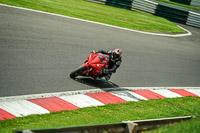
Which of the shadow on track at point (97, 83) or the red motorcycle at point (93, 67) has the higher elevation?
the red motorcycle at point (93, 67)

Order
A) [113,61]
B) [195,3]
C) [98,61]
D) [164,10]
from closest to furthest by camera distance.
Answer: [98,61]
[113,61]
[164,10]
[195,3]

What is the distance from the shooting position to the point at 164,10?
87.9ft

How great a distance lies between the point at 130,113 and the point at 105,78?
2198 mm

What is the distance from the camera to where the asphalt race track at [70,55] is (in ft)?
28.7

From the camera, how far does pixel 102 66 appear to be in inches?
372

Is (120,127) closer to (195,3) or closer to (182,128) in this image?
(182,128)

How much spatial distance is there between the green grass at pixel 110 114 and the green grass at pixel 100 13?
9274 millimetres

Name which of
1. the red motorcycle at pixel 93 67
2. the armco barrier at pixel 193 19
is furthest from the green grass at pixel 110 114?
the armco barrier at pixel 193 19

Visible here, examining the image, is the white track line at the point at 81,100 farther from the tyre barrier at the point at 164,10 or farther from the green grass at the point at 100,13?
the tyre barrier at the point at 164,10

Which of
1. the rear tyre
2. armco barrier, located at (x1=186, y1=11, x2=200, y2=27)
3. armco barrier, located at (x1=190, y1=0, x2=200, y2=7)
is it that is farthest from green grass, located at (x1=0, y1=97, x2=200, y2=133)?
armco barrier, located at (x1=190, y1=0, x2=200, y2=7)

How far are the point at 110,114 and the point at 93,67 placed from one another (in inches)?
82.5

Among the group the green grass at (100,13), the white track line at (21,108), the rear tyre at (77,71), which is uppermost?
the green grass at (100,13)

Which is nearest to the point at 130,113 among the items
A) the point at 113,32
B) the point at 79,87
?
the point at 79,87

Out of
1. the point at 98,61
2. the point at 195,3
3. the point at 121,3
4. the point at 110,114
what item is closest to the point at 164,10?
the point at 121,3
